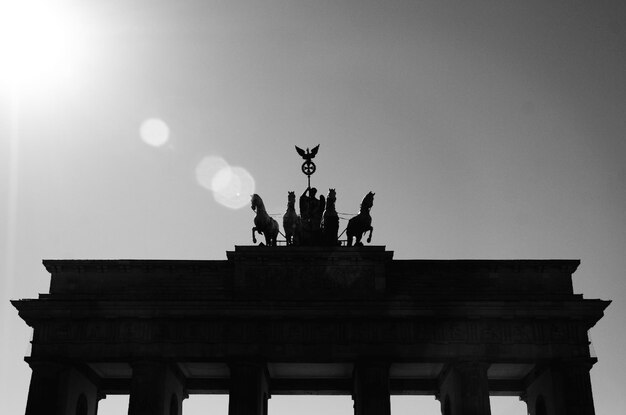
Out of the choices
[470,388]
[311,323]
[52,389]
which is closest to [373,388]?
[311,323]

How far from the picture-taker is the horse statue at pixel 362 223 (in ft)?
126

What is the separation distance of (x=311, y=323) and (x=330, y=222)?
4885mm

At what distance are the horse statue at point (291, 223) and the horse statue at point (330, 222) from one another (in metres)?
1.20

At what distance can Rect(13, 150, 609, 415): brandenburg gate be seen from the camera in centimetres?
Result: 3544

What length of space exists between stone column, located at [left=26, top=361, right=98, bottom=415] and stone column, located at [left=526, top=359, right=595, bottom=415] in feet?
67.7

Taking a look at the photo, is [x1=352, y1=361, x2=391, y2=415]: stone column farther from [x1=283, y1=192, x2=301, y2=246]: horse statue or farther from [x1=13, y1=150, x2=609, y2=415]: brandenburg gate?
[x1=283, y1=192, x2=301, y2=246]: horse statue

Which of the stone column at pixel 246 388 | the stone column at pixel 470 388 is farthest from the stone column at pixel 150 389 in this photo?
the stone column at pixel 470 388

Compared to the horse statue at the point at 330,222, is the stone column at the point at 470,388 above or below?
below

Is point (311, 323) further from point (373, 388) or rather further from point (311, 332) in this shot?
point (373, 388)

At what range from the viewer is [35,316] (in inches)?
1426

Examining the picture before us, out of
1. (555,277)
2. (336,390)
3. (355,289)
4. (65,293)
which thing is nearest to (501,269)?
(555,277)

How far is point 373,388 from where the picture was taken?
115ft

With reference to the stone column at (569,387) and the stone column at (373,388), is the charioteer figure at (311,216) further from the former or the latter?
the stone column at (569,387)

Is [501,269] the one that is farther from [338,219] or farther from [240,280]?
[240,280]
